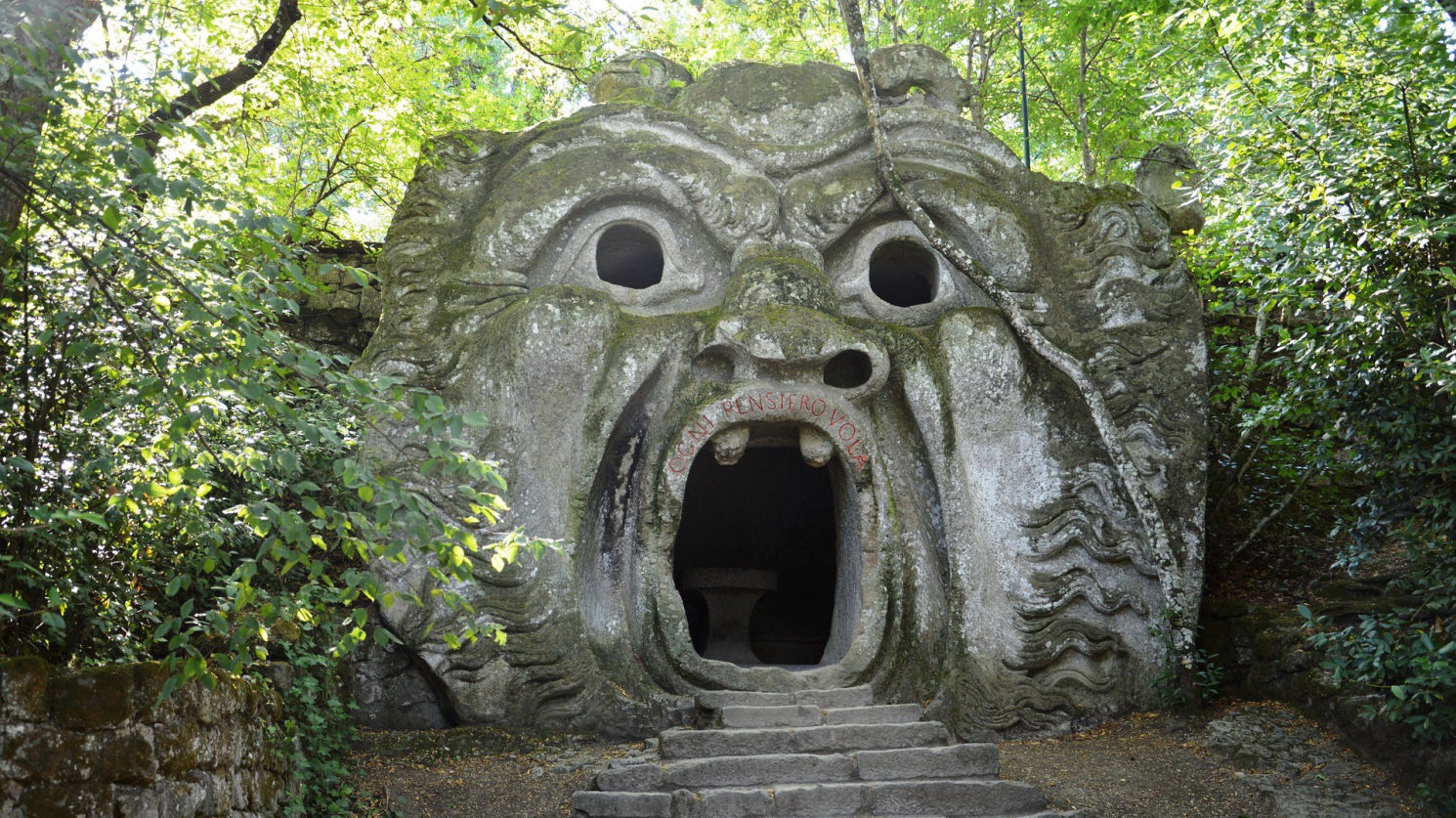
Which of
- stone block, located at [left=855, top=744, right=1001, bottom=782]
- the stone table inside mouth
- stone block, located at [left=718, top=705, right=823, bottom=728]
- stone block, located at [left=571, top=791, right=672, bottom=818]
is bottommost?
stone block, located at [left=571, top=791, right=672, bottom=818]

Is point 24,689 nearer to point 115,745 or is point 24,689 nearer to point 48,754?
point 48,754

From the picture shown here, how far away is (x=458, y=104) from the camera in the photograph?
461 inches

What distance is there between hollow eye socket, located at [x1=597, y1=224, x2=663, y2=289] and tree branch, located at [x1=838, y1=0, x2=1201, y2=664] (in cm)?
182

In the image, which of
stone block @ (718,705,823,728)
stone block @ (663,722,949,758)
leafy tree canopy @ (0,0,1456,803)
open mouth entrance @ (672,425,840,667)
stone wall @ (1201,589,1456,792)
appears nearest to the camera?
leafy tree canopy @ (0,0,1456,803)

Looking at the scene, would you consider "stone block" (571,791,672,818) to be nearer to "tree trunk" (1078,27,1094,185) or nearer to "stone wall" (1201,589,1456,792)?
"stone wall" (1201,589,1456,792)

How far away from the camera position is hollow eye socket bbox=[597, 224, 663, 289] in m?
8.64

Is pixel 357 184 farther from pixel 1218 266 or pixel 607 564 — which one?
pixel 1218 266

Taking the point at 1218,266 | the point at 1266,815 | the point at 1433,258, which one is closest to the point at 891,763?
the point at 1266,815

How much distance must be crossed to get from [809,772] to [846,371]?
287 centimetres

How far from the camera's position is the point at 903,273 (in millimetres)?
9148

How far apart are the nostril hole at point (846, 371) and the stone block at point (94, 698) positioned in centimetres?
467

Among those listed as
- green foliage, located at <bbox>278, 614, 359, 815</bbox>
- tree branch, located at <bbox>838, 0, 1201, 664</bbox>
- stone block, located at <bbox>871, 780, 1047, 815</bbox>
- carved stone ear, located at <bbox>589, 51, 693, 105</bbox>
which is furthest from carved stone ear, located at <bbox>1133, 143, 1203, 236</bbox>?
green foliage, located at <bbox>278, 614, 359, 815</bbox>

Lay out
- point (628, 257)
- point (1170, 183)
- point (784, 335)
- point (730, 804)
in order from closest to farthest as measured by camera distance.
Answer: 1. point (730, 804)
2. point (784, 335)
3. point (628, 257)
4. point (1170, 183)

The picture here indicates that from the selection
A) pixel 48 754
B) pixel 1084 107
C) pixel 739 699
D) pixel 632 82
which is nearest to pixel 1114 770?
pixel 739 699
